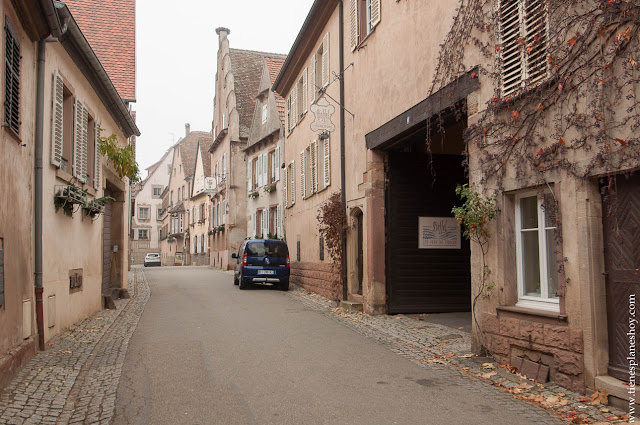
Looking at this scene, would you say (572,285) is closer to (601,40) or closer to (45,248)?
(601,40)

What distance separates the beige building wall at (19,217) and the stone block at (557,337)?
5677mm

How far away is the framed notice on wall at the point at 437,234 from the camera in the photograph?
1279cm

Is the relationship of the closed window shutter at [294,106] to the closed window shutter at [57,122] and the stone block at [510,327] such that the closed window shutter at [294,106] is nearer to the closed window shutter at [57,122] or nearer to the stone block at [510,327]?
the closed window shutter at [57,122]

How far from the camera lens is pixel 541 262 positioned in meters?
6.79

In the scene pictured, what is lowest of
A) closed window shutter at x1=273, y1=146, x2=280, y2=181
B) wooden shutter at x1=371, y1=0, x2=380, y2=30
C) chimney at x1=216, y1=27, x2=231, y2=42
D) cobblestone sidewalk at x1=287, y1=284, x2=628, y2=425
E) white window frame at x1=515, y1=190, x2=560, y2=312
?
cobblestone sidewalk at x1=287, y1=284, x2=628, y2=425

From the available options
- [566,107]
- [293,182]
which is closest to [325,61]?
[293,182]

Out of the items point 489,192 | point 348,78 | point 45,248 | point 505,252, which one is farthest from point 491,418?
point 348,78

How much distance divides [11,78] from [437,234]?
29.2 feet

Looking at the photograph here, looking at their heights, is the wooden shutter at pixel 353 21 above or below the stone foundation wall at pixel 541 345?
above

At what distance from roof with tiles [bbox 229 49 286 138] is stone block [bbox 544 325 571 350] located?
101ft

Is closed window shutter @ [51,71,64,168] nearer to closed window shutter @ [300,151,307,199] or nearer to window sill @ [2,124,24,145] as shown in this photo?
window sill @ [2,124,24,145]

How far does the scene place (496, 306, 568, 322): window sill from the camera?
20.3 ft

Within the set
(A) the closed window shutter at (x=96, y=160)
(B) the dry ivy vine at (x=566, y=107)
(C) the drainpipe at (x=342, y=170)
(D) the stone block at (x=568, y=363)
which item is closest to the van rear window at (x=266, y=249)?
(C) the drainpipe at (x=342, y=170)

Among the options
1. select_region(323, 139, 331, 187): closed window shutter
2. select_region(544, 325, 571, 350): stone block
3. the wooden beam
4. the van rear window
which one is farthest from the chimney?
select_region(544, 325, 571, 350): stone block
